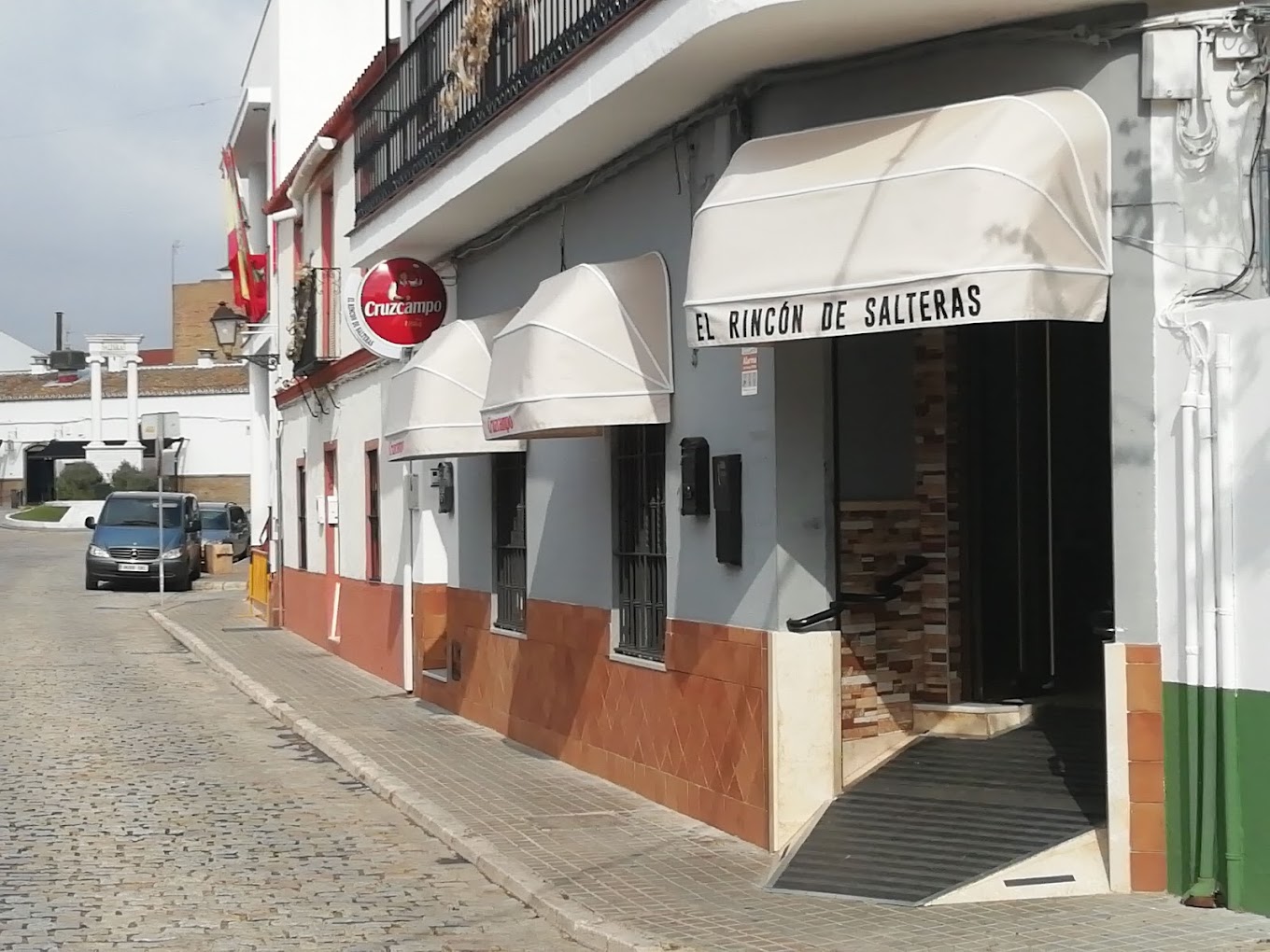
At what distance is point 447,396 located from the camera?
13492 millimetres

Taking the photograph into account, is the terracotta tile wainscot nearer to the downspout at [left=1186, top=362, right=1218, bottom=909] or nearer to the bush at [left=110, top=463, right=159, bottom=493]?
the downspout at [left=1186, top=362, right=1218, bottom=909]

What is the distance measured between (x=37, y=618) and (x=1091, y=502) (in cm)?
2262

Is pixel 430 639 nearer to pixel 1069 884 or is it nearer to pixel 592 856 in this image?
pixel 592 856

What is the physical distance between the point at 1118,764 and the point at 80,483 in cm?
5885

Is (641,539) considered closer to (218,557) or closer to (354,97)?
(354,97)

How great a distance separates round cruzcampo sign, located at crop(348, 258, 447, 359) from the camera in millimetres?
15656

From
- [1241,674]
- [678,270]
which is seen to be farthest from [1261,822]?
[678,270]

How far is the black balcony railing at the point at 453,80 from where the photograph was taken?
1059cm

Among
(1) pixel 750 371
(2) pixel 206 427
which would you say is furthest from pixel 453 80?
(2) pixel 206 427

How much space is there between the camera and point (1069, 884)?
25.6 ft

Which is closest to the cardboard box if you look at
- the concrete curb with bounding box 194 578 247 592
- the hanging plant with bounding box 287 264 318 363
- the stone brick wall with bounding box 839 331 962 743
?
the concrete curb with bounding box 194 578 247 592

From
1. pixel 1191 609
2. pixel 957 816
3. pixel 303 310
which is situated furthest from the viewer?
pixel 303 310

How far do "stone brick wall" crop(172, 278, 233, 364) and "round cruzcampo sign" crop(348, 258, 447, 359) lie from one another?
76.5 metres

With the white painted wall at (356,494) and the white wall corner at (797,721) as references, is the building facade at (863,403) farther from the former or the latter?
the white painted wall at (356,494)
